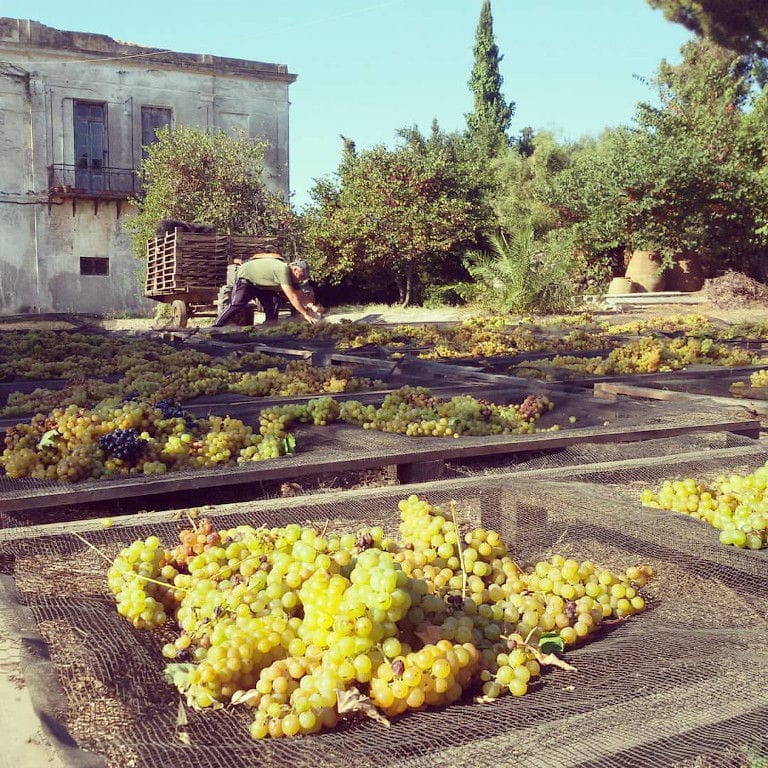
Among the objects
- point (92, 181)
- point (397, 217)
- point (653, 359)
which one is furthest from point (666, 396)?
point (92, 181)

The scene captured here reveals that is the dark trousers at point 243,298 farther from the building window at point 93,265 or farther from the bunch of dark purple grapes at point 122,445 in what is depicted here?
the building window at point 93,265

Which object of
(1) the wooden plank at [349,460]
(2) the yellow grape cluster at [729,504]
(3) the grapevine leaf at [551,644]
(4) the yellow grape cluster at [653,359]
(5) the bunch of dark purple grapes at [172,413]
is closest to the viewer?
(3) the grapevine leaf at [551,644]

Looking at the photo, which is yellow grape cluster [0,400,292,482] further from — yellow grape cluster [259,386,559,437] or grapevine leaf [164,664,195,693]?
grapevine leaf [164,664,195,693]

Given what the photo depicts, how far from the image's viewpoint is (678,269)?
1633 centimetres

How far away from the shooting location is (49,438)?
3.29m

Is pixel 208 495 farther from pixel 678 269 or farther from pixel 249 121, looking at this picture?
pixel 249 121

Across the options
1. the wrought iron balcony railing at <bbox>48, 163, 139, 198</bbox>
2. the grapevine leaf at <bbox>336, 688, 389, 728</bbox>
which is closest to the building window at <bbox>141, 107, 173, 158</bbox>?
the wrought iron balcony railing at <bbox>48, 163, 139, 198</bbox>

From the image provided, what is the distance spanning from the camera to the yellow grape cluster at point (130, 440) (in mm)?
3160

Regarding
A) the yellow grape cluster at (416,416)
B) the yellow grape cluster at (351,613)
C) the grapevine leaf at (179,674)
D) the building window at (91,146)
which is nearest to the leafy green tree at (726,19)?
the building window at (91,146)

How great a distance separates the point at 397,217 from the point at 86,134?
9057mm

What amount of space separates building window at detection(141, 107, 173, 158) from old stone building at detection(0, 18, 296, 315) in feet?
0.09

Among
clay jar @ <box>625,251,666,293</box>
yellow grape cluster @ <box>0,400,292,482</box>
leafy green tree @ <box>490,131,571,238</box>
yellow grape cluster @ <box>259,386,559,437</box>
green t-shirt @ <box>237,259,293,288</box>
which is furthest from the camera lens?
leafy green tree @ <box>490,131,571,238</box>

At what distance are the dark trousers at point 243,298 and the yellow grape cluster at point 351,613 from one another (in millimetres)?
10138

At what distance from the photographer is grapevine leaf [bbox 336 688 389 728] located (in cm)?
138
